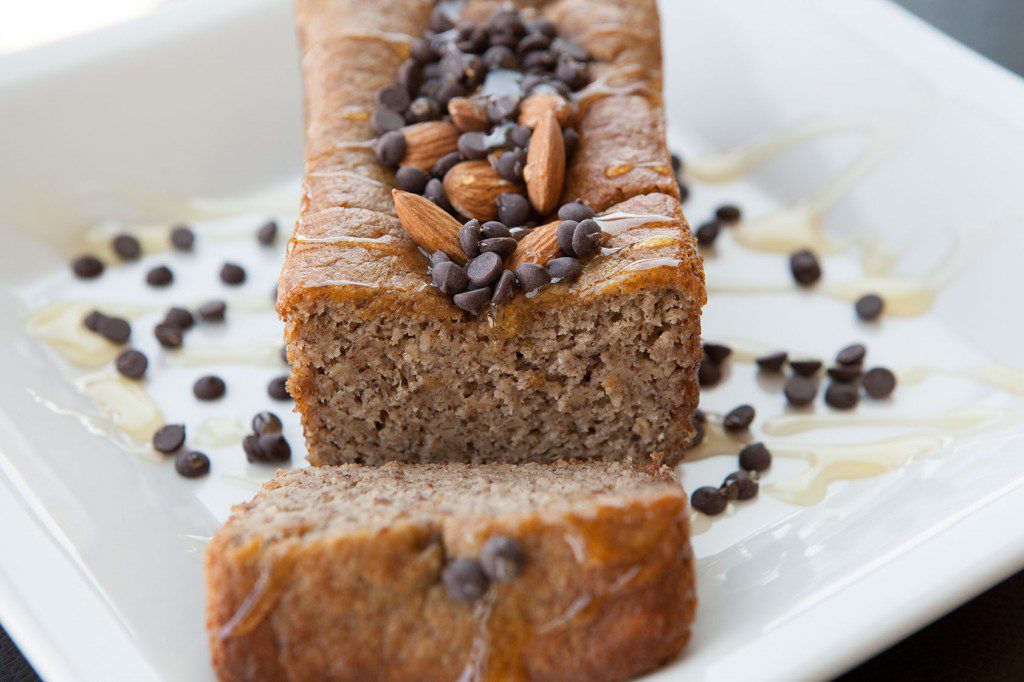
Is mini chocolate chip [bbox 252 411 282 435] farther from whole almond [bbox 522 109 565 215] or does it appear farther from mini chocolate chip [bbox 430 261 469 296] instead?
whole almond [bbox 522 109 565 215]

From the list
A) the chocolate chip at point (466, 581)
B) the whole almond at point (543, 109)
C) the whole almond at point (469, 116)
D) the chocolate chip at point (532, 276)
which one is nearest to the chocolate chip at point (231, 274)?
the whole almond at point (469, 116)

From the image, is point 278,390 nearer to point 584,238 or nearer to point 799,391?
point 584,238

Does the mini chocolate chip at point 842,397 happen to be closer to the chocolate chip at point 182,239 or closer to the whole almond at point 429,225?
the whole almond at point 429,225

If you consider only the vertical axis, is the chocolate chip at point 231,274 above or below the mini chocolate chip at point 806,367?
above

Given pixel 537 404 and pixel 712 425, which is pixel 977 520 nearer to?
pixel 712 425

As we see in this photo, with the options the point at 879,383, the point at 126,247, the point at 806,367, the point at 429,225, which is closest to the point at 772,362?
the point at 806,367

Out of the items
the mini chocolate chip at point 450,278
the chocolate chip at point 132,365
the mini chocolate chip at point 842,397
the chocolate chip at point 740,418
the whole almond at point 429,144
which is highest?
the whole almond at point 429,144
